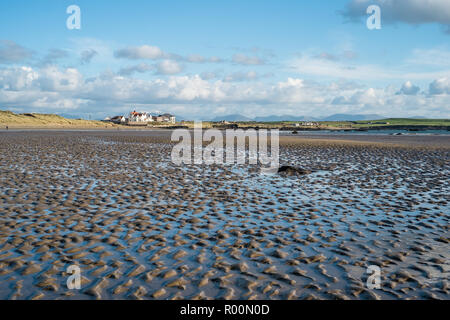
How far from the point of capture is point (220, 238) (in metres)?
10.3

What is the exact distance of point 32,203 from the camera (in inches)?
543

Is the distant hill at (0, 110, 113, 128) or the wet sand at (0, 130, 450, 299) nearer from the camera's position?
the wet sand at (0, 130, 450, 299)

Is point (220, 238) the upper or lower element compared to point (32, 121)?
lower

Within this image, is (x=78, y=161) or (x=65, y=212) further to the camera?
(x=78, y=161)

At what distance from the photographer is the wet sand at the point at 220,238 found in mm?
7203

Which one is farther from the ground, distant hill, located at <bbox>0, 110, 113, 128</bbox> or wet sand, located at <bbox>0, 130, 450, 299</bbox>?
distant hill, located at <bbox>0, 110, 113, 128</bbox>

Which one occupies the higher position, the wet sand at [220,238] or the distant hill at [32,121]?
the distant hill at [32,121]

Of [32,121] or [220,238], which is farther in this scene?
[32,121]

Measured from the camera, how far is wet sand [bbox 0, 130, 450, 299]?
720cm

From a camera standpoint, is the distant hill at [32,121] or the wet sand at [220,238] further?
the distant hill at [32,121]

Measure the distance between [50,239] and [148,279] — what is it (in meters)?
3.98

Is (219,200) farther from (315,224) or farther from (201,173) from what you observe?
(201,173)
